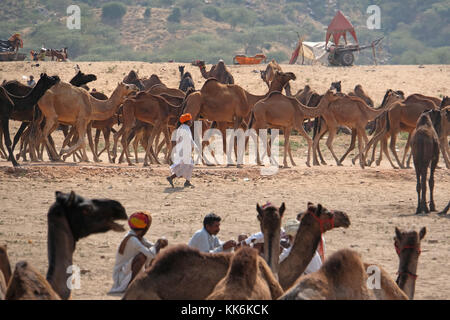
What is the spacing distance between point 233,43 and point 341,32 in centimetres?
3459

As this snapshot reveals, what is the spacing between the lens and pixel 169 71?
3594cm

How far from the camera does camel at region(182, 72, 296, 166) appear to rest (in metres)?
18.3

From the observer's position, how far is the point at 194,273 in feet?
19.0

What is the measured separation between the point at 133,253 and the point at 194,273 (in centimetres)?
163

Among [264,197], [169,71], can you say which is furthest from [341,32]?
[264,197]

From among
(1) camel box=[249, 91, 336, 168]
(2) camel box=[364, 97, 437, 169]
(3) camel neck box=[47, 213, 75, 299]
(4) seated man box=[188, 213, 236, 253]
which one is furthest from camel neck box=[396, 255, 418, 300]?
(2) camel box=[364, 97, 437, 169]

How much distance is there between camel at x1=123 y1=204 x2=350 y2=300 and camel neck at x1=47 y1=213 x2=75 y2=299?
1.52 feet

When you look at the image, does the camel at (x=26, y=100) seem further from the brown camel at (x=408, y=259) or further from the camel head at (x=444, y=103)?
the brown camel at (x=408, y=259)

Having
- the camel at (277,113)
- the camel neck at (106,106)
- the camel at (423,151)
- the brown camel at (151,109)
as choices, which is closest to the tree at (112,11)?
the camel neck at (106,106)

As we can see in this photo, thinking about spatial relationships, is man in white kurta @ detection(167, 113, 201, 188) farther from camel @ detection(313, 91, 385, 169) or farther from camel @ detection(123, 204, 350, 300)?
camel @ detection(123, 204, 350, 300)

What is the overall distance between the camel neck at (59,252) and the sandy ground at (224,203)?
2.03m

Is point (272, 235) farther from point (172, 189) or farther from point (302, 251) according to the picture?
point (172, 189)

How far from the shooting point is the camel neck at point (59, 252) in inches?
213
